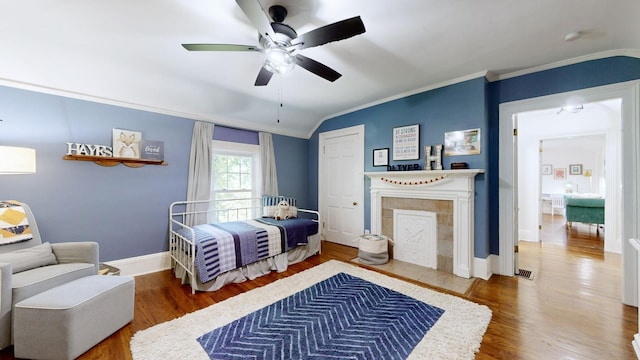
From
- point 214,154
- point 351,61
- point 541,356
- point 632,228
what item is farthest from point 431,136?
point 214,154

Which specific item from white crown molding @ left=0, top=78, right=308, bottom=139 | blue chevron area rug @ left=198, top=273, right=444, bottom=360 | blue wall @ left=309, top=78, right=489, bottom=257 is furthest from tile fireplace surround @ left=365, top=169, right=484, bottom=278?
white crown molding @ left=0, top=78, right=308, bottom=139

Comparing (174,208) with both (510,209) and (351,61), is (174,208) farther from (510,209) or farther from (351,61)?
(510,209)

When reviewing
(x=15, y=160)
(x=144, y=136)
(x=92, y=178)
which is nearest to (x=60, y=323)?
(x=15, y=160)

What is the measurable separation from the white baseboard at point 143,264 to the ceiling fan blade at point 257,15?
3.15 metres

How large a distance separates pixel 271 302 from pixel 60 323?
1.49 meters

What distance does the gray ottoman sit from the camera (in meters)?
1.57

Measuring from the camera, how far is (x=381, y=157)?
384 centimetres

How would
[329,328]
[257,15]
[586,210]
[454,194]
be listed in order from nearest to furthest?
[257,15] < [329,328] < [454,194] < [586,210]

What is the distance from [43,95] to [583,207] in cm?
900

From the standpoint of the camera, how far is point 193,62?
2.47 meters

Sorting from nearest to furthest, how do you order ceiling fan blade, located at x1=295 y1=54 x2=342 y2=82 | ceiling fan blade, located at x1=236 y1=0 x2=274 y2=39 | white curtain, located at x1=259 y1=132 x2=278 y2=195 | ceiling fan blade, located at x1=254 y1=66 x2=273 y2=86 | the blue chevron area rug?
1. ceiling fan blade, located at x1=236 y1=0 x2=274 y2=39
2. the blue chevron area rug
3. ceiling fan blade, located at x1=295 y1=54 x2=342 y2=82
4. ceiling fan blade, located at x1=254 y1=66 x2=273 y2=86
5. white curtain, located at x1=259 y1=132 x2=278 y2=195

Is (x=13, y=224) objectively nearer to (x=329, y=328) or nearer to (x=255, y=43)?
(x=255, y=43)

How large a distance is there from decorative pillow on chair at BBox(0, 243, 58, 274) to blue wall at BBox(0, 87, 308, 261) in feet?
2.06

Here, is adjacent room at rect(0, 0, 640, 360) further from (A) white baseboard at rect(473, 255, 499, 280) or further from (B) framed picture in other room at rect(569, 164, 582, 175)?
(B) framed picture in other room at rect(569, 164, 582, 175)
